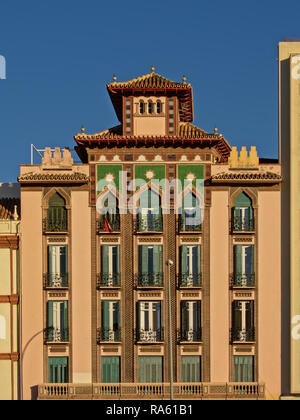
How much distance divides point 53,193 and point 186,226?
10012 millimetres

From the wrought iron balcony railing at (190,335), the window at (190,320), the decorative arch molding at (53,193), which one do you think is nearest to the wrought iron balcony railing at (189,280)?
the window at (190,320)

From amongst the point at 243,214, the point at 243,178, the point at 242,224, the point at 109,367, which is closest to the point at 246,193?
the point at 243,178

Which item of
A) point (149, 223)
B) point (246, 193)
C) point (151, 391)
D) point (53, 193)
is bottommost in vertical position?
point (151, 391)

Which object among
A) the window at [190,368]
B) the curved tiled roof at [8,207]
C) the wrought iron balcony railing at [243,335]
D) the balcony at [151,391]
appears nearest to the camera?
the balcony at [151,391]

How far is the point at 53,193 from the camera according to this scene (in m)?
46.6

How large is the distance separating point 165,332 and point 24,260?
11.5 meters

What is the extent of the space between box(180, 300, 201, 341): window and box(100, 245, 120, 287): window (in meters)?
5.20

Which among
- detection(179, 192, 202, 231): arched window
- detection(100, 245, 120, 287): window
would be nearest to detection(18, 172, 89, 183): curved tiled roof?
detection(100, 245, 120, 287): window

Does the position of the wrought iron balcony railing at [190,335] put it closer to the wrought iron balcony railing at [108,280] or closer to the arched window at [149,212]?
the wrought iron balcony railing at [108,280]

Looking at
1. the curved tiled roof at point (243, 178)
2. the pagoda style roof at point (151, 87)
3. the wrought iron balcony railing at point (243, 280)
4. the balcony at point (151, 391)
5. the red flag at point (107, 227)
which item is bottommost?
the balcony at point (151, 391)

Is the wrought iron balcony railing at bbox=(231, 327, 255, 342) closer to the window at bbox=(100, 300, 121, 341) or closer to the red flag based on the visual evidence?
the window at bbox=(100, 300, 121, 341)

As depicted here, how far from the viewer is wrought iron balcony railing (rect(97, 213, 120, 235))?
4622 cm

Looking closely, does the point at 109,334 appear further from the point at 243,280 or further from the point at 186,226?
the point at 243,280

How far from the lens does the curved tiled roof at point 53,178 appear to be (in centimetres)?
4619
